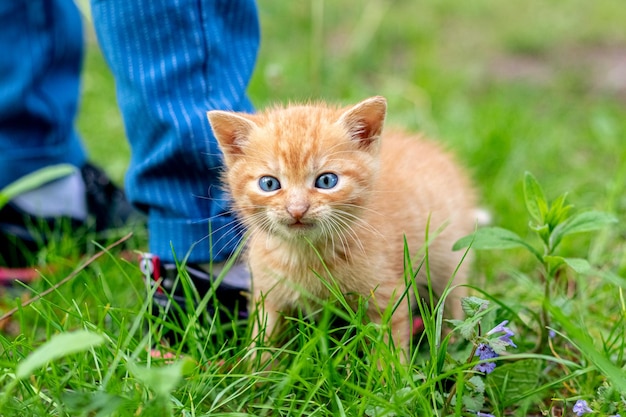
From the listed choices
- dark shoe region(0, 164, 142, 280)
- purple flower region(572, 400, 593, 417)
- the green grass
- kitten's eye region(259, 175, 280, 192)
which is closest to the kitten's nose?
kitten's eye region(259, 175, 280, 192)

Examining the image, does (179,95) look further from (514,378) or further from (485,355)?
(514,378)

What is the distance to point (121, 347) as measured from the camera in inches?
60.5

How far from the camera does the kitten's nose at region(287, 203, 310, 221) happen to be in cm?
156

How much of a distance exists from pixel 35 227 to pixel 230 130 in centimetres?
112

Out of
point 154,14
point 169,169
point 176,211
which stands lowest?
point 176,211

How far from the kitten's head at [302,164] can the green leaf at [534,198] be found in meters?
0.39

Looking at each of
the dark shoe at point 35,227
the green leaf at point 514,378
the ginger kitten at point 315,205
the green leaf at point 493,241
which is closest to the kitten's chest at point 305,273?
the ginger kitten at point 315,205

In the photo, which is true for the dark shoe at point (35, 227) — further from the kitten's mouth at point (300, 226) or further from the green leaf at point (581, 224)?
the green leaf at point (581, 224)

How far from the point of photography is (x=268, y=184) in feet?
5.49

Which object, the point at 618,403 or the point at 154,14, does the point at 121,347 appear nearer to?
the point at 154,14

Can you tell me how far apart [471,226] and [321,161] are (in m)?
0.84

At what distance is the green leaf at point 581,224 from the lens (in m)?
1.62

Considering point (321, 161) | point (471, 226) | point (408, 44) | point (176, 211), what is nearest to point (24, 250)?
point (176, 211)

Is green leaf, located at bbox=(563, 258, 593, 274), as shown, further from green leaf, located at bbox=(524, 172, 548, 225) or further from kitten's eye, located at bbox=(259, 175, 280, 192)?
kitten's eye, located at bbox=(259, 175, 280, 192)
